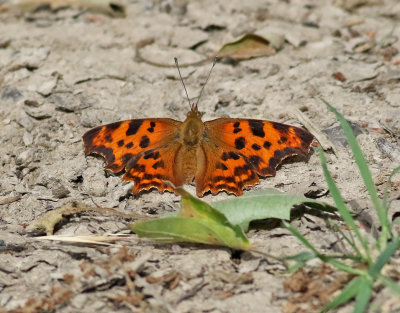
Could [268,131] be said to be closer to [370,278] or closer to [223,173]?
[223,173]

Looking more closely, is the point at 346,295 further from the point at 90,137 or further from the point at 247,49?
the point at 247,49

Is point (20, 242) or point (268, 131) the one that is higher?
point (268, 131)

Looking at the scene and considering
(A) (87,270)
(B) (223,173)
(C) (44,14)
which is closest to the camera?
(A) (87,270)

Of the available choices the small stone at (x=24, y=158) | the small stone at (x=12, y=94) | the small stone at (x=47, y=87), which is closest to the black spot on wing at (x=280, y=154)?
the small stone at (x=24, y=158)

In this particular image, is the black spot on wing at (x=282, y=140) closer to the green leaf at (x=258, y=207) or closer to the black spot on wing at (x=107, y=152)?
the green leaf at (x=258, y=207)

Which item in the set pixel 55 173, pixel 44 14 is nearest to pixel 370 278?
pixel 55 173
